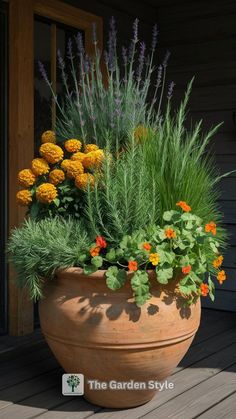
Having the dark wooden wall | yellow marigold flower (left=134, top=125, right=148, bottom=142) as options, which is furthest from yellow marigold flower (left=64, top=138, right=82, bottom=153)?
the dark wooden wall

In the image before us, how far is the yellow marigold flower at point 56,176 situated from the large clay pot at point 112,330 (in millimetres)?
382

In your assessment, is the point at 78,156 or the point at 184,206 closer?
the point at 184,206

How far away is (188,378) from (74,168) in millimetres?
1051

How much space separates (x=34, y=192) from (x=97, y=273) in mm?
485

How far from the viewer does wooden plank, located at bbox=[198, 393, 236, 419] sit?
7.23ft

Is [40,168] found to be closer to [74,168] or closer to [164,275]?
[74,168]

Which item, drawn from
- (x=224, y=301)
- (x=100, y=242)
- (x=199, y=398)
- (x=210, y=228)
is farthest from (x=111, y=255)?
(x=224, y=301)

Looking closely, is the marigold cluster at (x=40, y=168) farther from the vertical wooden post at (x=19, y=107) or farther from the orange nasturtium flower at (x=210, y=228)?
the vertical wooden post at (x=19, y=107)

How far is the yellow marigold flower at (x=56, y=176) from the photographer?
234 cm

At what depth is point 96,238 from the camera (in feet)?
7.06

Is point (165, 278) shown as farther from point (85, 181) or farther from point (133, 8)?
point (133, 8)

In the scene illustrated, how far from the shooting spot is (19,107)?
3.13m

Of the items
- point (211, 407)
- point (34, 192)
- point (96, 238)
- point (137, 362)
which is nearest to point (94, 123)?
point (34, 192)

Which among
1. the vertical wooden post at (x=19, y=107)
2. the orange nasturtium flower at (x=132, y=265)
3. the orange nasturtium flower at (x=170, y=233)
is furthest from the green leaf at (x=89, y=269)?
the vertical wooden post at (x=19, y=107)
